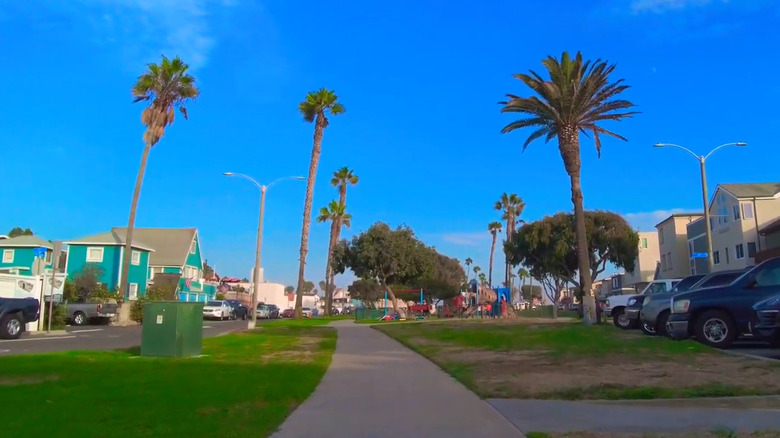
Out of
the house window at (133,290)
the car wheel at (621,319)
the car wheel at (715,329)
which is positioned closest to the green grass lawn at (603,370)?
the car wheel at (715,329)

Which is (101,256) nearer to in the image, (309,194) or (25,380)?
(309,194)

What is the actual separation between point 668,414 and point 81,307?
1303 inches

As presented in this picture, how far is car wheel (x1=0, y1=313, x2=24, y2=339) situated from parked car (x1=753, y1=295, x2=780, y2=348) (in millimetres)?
21656

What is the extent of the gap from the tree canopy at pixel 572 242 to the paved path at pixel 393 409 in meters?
40.7

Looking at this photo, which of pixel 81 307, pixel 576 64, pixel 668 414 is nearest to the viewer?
pixel 668 414

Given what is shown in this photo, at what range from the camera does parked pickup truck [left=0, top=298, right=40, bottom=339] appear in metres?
20.7

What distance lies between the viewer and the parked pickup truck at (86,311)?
3372 cm

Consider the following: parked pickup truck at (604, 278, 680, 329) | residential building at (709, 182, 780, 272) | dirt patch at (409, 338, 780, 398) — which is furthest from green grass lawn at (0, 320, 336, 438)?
residential building at (709, 182, 780, 272)

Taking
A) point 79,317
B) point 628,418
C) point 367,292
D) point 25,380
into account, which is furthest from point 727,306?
point 367,292

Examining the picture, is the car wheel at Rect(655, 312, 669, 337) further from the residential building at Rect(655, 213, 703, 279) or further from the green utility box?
the residential building at Rect(655, 213, 703, 279)

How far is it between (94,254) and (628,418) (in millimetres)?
51709

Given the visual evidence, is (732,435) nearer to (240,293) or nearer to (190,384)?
(190,384)

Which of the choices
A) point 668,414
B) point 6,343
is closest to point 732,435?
point 668,414

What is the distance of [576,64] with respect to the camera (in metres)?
29.6
